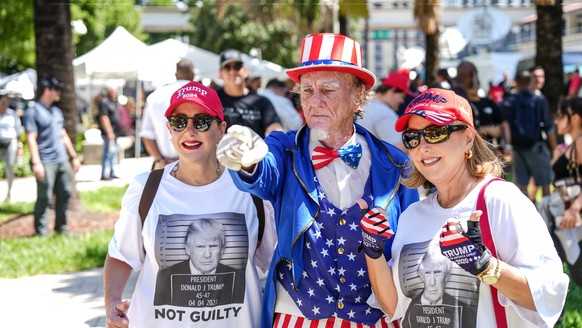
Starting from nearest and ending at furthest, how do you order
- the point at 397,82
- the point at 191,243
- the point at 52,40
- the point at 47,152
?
the point at 191,243 → the point at 397,82 → the point at 47,152 → the point at 52,40

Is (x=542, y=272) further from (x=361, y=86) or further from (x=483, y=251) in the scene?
(x=361, y=86)

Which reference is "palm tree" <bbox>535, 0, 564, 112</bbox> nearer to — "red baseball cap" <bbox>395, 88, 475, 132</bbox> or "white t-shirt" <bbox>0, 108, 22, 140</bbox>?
"white t-shirt" <bbox>0, 108, 22, 140</bbox>

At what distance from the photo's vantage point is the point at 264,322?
3461mm

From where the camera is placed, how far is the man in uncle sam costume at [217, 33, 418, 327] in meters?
3.26

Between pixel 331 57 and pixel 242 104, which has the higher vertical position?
pixel 331 57

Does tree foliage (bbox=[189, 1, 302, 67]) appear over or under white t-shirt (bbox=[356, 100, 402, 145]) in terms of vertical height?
over

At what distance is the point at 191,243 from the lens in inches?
137

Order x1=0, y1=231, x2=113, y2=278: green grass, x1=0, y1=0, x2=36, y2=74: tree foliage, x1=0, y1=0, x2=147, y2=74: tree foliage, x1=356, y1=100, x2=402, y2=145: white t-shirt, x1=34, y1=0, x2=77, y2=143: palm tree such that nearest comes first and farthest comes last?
x1=356, y1=100, x2=402, y2=145: white t-shirt < x1=0, y1=231, x2=113, y2=278: green grass < x1=34, y1=0, x2=77, y2=143: palm tree < x1=0, y1=0, x2=36, y2=74: tree foliage < x1=0, y1=0, x2=147, y2=74: tree foliage

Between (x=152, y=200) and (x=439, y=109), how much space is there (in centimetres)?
132

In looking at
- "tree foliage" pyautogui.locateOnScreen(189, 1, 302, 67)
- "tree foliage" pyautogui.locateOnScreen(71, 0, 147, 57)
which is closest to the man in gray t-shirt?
"tree foliage" pyautogui.locateOnScreen(71, 0, 147, 57)

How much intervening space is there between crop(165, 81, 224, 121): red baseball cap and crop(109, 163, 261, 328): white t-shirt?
29 centimetres

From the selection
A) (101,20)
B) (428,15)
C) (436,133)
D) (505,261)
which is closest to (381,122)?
(436,133)

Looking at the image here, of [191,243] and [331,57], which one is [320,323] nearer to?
[191,243]

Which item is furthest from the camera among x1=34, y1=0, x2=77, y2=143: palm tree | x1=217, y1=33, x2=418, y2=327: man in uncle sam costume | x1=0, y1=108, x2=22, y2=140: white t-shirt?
x1=0, y1=108, x2=22, y2=140: white t-shirt
